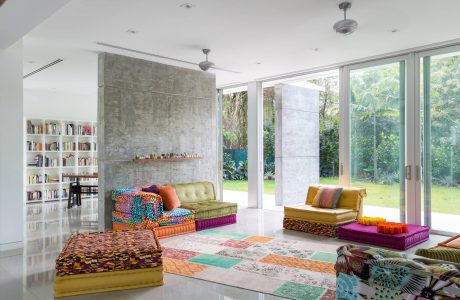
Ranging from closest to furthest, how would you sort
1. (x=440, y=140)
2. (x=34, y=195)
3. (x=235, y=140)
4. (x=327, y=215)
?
1. (x=327, y=215)
2. (x=440, y=140)
3. (x=34, y=195)
4. (x=235, y=140)

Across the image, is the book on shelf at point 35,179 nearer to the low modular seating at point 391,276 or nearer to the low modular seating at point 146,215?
the low modular seating at point 146,215

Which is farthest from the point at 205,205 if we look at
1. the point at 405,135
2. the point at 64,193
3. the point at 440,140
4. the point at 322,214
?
the point at 64,193

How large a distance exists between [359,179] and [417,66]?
87.6 inches

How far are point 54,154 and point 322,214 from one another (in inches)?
311

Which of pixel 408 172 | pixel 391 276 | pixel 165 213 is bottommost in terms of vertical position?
pixel 165 213

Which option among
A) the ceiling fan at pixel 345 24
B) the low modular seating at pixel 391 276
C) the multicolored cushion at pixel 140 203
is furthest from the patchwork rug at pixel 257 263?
the ceiling fan at pixel 345 24

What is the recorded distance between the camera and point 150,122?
6.85 m

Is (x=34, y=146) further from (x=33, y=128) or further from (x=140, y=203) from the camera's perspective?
(x=140, y=203)

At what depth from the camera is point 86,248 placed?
3660 millimetres

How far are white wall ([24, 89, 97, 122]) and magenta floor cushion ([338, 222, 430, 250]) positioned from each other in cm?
854

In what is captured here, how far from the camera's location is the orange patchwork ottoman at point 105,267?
345cm

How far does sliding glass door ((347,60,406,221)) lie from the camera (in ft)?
21.2

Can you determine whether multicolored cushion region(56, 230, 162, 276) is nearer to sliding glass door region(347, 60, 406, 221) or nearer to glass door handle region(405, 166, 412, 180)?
sliding glass door region(347, 60, 406, 221)

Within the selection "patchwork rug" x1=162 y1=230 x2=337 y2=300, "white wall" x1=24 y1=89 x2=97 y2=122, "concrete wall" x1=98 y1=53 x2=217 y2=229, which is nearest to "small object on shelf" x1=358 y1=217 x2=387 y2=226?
"patchwork rug" x1=162 y1=230 x2=337 y2=300
